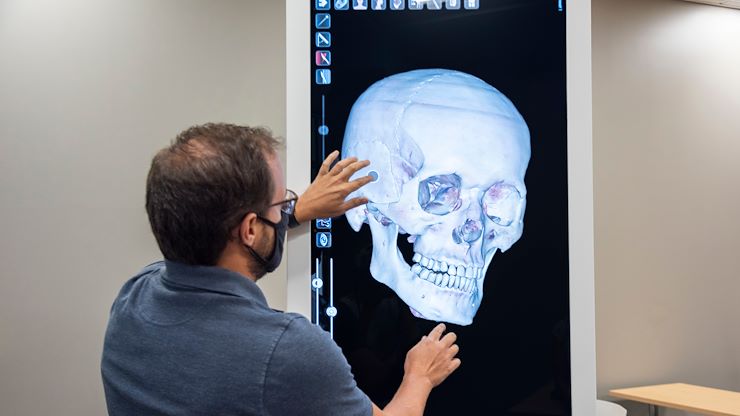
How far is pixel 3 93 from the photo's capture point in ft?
9.50

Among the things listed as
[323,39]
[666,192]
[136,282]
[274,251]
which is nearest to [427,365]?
[274,251]

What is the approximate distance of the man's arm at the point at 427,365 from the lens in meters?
1.45

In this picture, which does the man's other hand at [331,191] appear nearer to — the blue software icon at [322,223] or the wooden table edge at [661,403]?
the blue software icon at [322,223]

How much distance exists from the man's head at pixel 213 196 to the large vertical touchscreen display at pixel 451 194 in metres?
0.30

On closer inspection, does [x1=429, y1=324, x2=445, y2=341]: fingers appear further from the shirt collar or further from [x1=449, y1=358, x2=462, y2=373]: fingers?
the shirt collar

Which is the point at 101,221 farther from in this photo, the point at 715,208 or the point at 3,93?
the point at 715,208

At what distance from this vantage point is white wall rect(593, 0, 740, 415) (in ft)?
11.6

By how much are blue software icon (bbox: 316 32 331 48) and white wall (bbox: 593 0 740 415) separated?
226 cm

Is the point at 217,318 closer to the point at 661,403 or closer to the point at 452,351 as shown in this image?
the point at 452,351

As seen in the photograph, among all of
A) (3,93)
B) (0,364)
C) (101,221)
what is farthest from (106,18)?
(0,364)

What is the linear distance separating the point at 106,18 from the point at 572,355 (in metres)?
2.31

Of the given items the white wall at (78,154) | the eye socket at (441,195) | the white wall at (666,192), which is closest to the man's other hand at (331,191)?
the eye socket at (441,195)

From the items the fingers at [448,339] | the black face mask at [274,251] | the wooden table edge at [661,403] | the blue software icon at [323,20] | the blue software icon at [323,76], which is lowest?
the wooden table edge at [661,403]

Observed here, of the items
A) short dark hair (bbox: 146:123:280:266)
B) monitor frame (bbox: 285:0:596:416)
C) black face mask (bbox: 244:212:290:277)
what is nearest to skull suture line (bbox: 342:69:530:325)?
monitor frame (bbox: 285:0:596:416)
